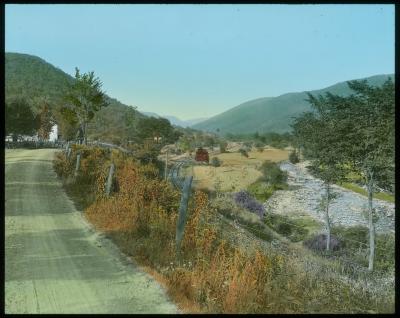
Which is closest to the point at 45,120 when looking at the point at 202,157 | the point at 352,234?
the point at 202,157

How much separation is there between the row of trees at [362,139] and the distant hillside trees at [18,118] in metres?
42.4

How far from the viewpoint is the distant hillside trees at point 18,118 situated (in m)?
57.3

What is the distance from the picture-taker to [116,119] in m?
104

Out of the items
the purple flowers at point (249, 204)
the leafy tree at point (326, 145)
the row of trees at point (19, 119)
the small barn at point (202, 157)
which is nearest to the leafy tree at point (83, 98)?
the purple flowers at point (249, 204)

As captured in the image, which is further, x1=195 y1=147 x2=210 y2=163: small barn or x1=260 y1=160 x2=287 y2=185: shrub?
x1=195 y1=147 x2=210 y2=163: small barn

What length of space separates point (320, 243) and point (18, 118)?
46.1 metres

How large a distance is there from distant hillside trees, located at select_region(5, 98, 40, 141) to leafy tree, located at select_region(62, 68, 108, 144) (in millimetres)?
23588

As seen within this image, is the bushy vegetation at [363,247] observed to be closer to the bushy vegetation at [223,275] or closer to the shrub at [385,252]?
the shrub at [385,252]

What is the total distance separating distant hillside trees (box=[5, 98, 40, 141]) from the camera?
5728 cm

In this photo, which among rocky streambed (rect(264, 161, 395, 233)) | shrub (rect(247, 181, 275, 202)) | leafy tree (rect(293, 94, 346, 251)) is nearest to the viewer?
leafy tree (rect(293, 94, 346, 251))

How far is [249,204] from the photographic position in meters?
35.3

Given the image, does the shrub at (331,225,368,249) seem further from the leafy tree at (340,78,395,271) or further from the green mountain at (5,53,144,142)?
the green mountain at (5,53,144,142)

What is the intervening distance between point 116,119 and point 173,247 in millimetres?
98479

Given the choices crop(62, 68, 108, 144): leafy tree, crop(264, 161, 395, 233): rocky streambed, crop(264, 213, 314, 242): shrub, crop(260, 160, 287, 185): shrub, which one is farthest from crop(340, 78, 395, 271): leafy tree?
crop(260, 160, 287, 185): shrub
